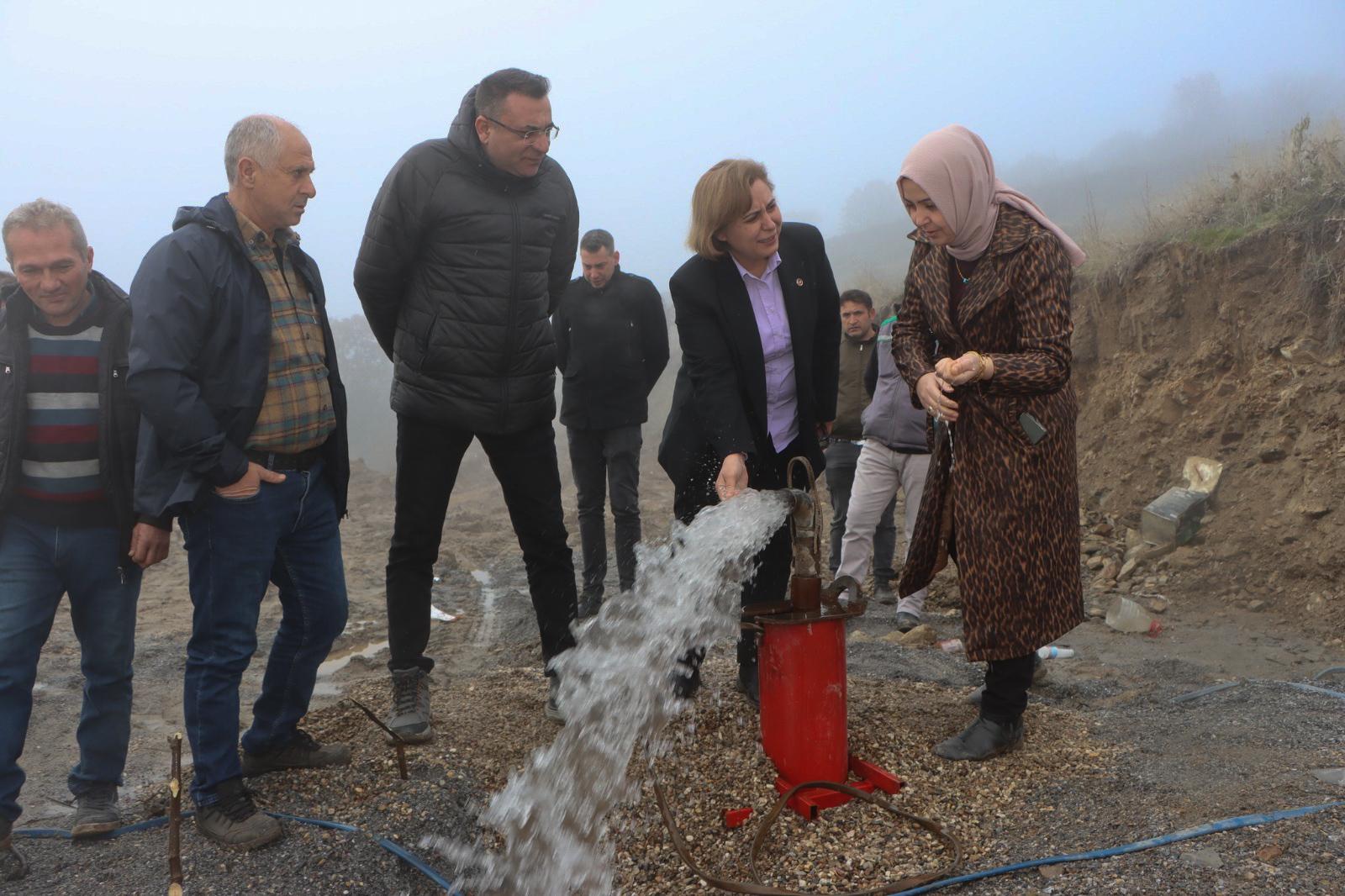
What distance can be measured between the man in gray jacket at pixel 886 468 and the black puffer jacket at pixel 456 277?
8.32ft

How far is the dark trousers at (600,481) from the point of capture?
624cm

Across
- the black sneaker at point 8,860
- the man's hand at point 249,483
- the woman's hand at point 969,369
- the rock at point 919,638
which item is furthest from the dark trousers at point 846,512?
the black sneaker at point 8,860

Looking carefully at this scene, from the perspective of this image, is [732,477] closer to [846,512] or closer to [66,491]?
[66,491]

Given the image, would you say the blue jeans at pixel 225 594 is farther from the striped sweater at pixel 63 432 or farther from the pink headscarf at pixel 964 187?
the pink headscarf at pixel 964 187

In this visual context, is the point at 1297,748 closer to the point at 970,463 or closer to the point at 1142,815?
the point at 1142,815

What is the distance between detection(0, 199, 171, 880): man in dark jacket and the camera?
2953mm

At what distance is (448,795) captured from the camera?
3.25 meters

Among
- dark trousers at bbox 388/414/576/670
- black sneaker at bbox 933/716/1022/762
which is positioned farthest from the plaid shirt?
black sneaker at bbox 933/716/1022/762

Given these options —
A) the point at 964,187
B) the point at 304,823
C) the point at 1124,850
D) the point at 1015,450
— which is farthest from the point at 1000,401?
the point at 304,823

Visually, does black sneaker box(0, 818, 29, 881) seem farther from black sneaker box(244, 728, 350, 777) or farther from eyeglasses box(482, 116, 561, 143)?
eyeglasses box(482, 116, 561, 143)

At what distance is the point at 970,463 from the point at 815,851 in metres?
1.26

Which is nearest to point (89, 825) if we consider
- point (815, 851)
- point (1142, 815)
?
point (815, 851)

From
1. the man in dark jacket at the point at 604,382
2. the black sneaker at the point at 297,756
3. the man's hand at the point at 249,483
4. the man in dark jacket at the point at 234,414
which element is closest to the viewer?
the man in dark jacket at the point at 234,414

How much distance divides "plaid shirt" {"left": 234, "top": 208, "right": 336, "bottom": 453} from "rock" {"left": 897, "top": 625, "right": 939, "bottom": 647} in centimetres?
354
